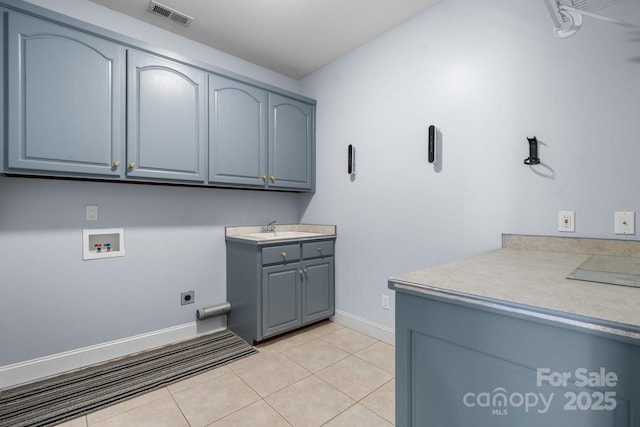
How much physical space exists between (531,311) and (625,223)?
4.02ft

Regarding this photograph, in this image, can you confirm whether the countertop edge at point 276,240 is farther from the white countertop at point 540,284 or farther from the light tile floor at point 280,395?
the white countertop at point 540,284

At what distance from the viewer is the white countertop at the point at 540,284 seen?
708mm

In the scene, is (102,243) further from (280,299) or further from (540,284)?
(540,284)

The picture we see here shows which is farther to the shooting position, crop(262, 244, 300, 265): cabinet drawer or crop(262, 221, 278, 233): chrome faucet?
crop(262, 221, 278, 233): chrome faucet

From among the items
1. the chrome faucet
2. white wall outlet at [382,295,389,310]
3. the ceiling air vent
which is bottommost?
white wall outlet at [382,295,389,310]

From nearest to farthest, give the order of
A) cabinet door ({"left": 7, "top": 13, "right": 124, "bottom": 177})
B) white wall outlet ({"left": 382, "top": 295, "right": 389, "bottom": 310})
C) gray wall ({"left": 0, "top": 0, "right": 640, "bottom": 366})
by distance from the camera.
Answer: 1. gray wall ({"left": 0, "top": 0, "right": 640, "bottom": 366})
2. cabinet door ({"left": 7, "top": 13, "right": 124, "bottom": 177})
3. white wall outlet ({"left": 382, "top": 295, "right": 389, "bottom": 310})

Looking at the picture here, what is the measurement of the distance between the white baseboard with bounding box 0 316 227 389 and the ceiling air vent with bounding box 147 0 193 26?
A: 2.48m

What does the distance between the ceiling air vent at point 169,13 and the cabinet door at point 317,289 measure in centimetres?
219

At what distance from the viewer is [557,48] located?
1633mm

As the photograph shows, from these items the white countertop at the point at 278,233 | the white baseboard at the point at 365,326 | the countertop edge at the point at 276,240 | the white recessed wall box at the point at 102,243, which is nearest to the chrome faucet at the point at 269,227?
the white countertop at the point at 278,233

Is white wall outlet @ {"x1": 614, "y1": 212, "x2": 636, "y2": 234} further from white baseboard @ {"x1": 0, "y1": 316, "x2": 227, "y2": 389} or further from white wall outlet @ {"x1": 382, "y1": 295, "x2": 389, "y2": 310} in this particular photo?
white baseboard @ {"x1": 0, "y1": 316, "x2": 227, "y2": 389}

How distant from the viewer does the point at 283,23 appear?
7.69ft

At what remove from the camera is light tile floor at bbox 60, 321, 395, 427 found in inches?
61.7

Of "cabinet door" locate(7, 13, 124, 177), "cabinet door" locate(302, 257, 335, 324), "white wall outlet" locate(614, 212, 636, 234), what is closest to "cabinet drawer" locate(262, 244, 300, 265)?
"cabinet door" locate(302, 257, 335, 324)
